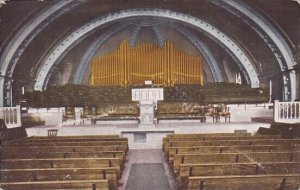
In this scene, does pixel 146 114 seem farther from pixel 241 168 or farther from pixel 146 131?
pixel 241 168

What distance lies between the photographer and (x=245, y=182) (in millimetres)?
3166

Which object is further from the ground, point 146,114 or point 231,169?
point 146,114

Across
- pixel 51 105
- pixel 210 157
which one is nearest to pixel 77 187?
pixel 210 157

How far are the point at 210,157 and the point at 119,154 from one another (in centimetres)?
127

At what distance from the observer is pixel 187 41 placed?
1616cm

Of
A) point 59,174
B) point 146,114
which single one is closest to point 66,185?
point 59,174

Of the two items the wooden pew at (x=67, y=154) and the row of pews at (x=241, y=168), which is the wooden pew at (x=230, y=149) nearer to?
the row of pews at (x=241, y=168)

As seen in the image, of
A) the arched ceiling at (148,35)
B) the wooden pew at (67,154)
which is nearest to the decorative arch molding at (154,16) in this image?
the arched ceiling at (148,35)

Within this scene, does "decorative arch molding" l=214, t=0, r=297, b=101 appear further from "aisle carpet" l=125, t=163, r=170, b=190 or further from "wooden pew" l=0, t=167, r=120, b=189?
"wooden pew" l=0, t=167, r=120, b=189

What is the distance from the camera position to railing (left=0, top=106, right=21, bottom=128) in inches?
345

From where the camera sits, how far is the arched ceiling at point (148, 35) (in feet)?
37.5

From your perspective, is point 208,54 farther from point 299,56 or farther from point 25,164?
point 25,164

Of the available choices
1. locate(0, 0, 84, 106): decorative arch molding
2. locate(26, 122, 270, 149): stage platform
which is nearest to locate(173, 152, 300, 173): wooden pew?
locate(26, 122, 270, 149): stage platform

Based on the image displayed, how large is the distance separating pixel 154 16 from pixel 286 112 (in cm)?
741
